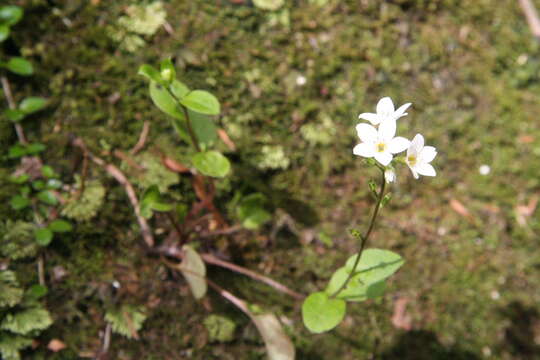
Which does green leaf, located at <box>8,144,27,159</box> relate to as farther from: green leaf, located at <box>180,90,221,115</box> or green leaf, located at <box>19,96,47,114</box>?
green leaf, located at <box>180,90,221,115</box>

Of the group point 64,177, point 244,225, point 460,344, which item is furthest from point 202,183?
point 460,344

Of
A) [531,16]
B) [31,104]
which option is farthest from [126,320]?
[531,16]

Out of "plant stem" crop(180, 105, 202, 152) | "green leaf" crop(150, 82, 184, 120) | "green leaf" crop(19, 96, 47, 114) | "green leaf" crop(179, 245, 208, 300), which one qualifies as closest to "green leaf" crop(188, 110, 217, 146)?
"plant stem" crop(180, 105, 202, 152)

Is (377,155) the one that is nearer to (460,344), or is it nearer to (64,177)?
(64,177)

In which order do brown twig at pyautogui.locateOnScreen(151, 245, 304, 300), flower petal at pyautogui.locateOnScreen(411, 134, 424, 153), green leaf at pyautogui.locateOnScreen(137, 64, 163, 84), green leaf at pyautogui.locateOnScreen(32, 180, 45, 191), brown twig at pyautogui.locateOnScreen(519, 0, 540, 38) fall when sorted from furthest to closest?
brown twig at pyautogui.locateOnScreen(519, 0, 540, 38) → brown twig at pyautogui.locateOnScreen(151, 245, 304, 300) → green leaf at pyautogui.locateOnScreen(32, 180, 45, 191) → green leaf at pyautogui.locateOnScreen(137, 64, 163, 84) → flower petal at pyautogui.locateOnScreen(411, 134, 424, 153)

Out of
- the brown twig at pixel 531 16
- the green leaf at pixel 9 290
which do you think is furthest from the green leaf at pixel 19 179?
the brown twig at pixel 531 16

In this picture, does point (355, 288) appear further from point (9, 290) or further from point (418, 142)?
point (9, 290)

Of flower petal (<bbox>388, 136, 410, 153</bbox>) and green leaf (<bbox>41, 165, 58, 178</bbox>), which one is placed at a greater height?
flower petal (<bbox>388, 136, 410, 153</bbox>)
